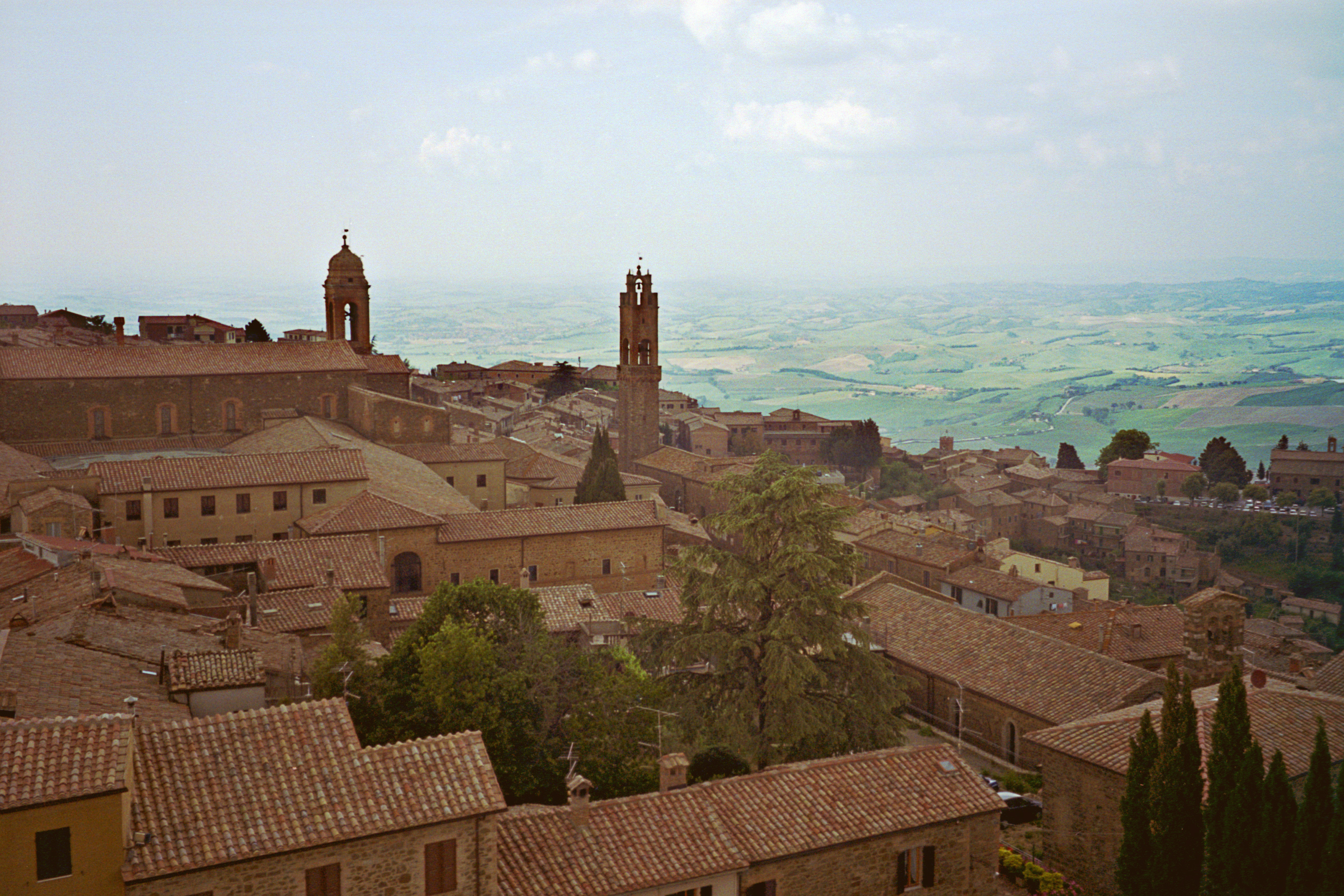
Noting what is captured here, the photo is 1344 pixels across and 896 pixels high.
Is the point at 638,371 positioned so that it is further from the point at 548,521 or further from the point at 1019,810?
the point at 1019,810

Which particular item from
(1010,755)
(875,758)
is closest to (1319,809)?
(875,758)

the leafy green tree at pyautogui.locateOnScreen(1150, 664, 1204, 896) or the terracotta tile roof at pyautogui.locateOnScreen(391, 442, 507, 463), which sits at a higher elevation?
the terracotta tile roof at pyautogui.locateOnScreen(391, 442, 507, 463)

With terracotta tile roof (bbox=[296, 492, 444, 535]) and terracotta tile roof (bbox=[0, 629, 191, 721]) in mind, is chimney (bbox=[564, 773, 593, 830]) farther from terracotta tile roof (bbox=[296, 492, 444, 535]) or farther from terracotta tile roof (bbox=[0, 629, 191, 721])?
terracotta tile roof (bbox=[296, 492, 444, 535])

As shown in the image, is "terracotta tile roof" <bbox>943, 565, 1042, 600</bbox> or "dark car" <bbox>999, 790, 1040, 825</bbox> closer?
"dark car" <bbox>999, 790, 1040, 825</bbox>

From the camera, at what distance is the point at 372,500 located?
101 feet

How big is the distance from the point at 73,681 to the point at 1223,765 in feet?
49.4

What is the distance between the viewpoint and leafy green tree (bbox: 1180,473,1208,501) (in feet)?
270

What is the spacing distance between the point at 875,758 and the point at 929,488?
65.4m

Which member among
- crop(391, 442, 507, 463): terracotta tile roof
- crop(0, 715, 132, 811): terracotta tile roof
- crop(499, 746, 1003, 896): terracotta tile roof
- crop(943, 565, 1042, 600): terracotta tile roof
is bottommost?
crop(943, 565, 1042, 600): terracotta tile roof

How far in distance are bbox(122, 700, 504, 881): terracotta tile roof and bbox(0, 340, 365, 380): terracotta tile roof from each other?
1154 inches

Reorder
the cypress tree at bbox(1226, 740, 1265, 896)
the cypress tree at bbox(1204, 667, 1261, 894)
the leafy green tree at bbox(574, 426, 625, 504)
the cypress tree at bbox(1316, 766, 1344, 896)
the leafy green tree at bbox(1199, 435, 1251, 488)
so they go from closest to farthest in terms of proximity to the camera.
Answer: the cypress tree at bbox(1316, 766, 1344, 896) → the cypress tree at bbox(1226, 740, 1265, 896) → the cypress tree at bbox(1204, 667, 1261, 894) → the leafy green tree at bbox(574, 426, 625, 504) → the leafy green tree at bbox(1199, 435, 1251, 488)

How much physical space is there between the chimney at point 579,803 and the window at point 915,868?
4.12 meters

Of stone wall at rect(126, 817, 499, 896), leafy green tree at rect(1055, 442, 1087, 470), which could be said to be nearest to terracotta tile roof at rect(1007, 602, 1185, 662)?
stone wall at rect(126, 817, 499, 896)

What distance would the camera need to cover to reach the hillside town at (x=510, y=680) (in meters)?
12.0
